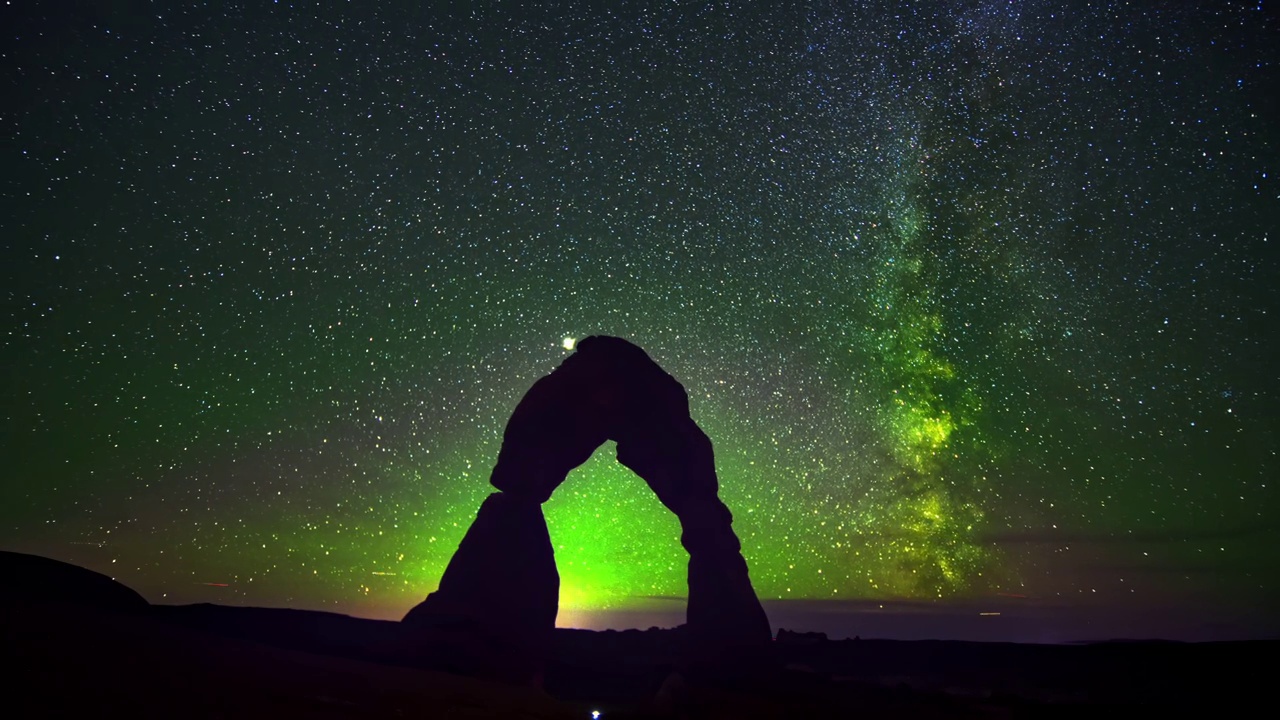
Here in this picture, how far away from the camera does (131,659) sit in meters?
11.0

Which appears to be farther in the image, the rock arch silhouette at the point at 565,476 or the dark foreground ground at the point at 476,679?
the rock arch silhouette at the point at 565,476

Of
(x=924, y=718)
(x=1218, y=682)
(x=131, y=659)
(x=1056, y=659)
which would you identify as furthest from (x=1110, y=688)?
(x=131, y=659)

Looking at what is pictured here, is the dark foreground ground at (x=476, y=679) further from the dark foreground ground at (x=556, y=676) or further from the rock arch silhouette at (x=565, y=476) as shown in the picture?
the rock arch silhouette at (x=565, y=476)

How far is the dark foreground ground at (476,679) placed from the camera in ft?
34.1

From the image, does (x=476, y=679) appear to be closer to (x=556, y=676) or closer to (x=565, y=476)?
(x=556, y=676)

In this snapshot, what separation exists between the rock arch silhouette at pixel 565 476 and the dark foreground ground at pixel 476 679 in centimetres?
218

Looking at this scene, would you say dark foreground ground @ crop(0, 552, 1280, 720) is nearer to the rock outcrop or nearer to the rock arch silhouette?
the rock outcrop

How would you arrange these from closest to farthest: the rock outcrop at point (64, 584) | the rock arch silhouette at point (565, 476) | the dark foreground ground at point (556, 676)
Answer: the dark foreground ground at point (556, 676) < the rock outcrop at point (64, 584) < the rock arch silhouette at point (565, 476)

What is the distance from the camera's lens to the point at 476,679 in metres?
18.0

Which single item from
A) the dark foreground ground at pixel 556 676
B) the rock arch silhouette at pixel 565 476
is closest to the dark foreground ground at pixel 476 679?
the dark foreground ground at pixel 556 676

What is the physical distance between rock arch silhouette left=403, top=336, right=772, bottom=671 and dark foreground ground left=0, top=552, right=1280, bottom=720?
2.18m

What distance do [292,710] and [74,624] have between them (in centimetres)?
432

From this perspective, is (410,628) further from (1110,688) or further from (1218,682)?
(1218,682)

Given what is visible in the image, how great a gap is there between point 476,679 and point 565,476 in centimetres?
1100
